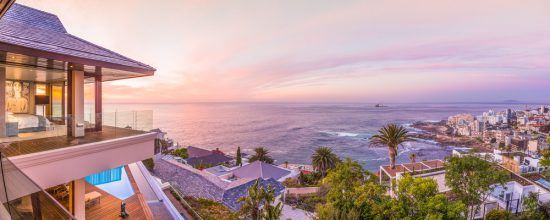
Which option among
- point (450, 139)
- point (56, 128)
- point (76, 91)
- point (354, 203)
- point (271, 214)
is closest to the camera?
point (56, 128)

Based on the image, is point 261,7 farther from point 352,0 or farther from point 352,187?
point 352,187

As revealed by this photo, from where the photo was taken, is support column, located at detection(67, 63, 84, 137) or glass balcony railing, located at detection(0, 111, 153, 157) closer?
glass balcony railing, located at detection(0, 111, 153, 157)

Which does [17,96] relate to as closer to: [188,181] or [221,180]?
[188,181]

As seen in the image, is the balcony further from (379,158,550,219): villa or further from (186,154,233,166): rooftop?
(186,154,233,166): rooftop

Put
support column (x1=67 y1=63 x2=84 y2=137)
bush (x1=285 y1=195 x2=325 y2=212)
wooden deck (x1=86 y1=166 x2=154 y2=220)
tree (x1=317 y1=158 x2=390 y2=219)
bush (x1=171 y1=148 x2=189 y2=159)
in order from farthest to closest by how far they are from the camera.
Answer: bush (x1=171 y1=148 x2=189 y2=159) → bush (x1=285 y1=195 x2=325 y2=212) → tree (x1=317 y1=158 x2=390 y2=219) → wooden deck (x1=86 y1=166 x2=154 y2=220) → support column (x1=67 y1=63 x2=84 y2=137)

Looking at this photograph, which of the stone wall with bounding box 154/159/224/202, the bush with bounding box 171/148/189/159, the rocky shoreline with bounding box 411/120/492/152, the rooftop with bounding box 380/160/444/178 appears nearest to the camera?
the stone wall with bounding box 154/159/224/202

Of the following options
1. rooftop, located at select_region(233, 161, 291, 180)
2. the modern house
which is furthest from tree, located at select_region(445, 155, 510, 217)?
the modern house

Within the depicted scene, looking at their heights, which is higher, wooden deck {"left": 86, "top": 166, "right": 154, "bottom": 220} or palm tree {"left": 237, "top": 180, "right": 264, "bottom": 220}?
wooden deck {"left": 86, "top": 166, "right": 154, "bottom": 220}

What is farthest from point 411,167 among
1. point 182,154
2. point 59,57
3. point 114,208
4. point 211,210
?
point 182,154
